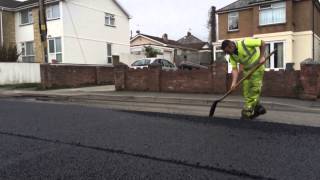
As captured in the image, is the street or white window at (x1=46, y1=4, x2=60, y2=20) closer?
the street

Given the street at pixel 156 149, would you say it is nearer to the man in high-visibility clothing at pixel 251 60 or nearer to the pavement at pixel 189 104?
the man in high-visibility clothing at pixel 251 60

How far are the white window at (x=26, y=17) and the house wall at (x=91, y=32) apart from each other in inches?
163

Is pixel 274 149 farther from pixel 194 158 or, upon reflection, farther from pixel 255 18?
pixel 255 18

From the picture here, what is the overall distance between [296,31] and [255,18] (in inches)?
115

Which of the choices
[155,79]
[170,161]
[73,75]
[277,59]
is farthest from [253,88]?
[277,59]

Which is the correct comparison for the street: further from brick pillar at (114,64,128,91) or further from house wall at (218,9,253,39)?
house wall at (218,9,253,39)

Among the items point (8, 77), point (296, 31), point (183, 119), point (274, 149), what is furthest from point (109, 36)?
point (274, 149)

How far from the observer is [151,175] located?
11.8ft

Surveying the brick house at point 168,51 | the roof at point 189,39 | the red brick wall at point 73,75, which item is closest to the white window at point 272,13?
the brick house at point 168,51

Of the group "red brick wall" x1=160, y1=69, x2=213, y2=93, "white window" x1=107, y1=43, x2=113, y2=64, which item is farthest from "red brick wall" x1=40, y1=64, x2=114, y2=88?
"red brick wall" x1=160, y1=69, x2=213, y2=93

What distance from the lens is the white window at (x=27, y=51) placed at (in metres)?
27.7

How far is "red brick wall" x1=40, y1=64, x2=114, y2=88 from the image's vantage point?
19.9 metres

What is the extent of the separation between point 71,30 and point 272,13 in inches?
551

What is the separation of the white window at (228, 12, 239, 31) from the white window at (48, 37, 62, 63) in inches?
497
